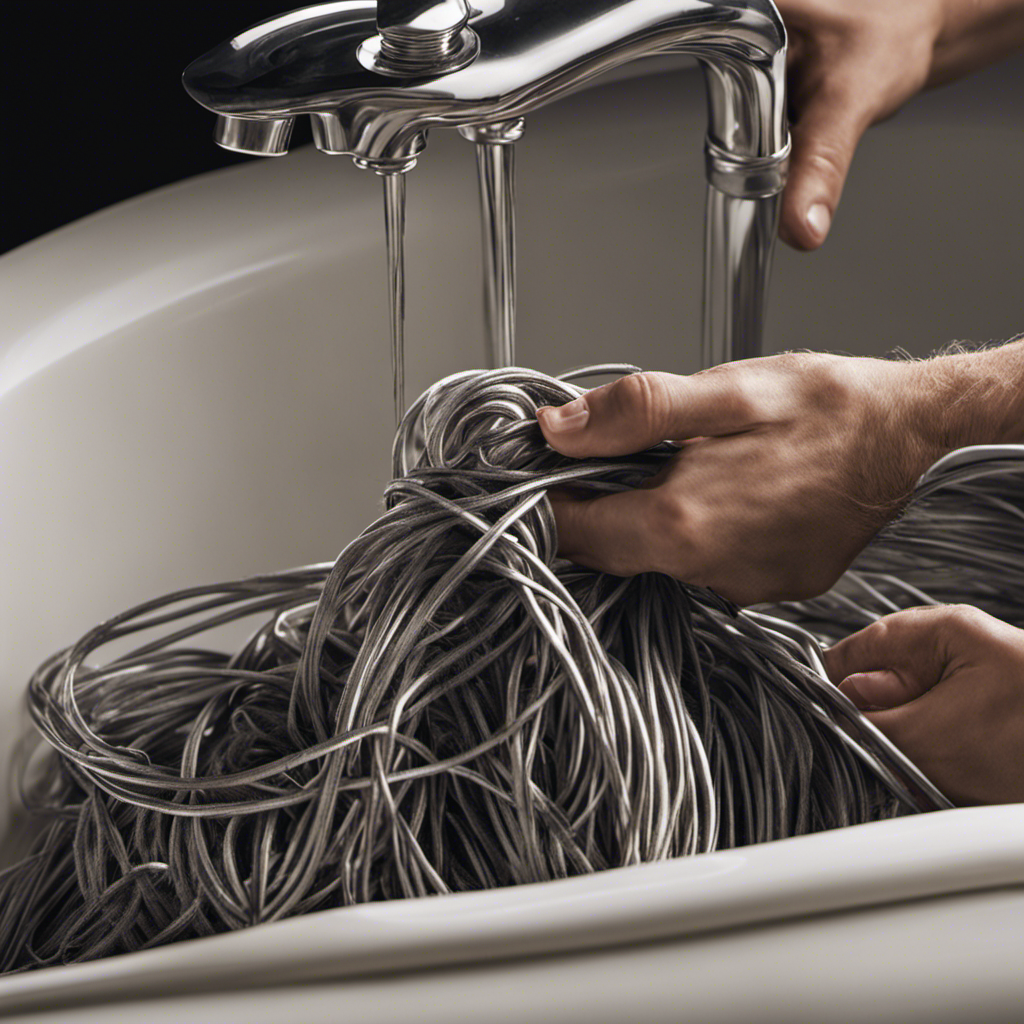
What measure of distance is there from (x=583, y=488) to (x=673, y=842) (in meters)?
0.15

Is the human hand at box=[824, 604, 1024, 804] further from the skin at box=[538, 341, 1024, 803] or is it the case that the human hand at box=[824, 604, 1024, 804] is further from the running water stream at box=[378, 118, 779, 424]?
the running water stream at box=[378, 118, 779, 424]

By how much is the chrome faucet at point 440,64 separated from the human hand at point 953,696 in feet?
0.86

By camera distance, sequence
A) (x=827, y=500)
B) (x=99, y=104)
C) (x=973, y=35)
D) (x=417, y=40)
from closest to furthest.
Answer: (x=417, y=40) → (x=827, y=500) → (x=973, y=35) → (x=99, y=104)

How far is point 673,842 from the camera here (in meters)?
0.44

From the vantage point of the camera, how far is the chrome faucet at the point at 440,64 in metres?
0.42

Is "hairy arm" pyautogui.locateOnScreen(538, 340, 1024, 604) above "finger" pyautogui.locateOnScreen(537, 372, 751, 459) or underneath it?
underneath

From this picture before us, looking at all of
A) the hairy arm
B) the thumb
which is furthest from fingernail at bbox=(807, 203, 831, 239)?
the hairy arm

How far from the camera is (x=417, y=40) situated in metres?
0.42

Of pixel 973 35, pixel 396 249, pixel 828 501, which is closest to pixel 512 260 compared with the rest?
pixel 396 249

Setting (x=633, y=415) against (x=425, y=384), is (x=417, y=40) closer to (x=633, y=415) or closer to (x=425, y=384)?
(x=633, y=415)

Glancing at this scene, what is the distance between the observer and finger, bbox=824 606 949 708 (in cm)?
51

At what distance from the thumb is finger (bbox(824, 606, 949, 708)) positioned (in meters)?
0.23

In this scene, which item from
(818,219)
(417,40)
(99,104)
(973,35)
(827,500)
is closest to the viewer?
(417,40)

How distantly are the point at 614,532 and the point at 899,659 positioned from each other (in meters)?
0.15
